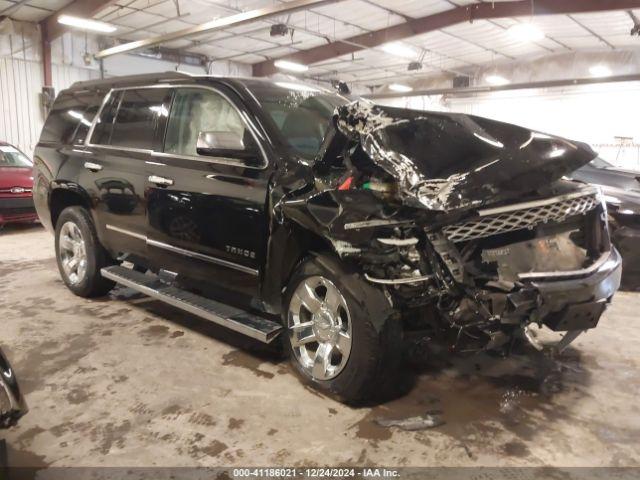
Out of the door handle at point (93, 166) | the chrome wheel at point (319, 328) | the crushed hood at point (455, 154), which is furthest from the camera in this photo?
the door handle at point (93, 166)

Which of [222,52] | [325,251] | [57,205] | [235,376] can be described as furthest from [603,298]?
[222,52]

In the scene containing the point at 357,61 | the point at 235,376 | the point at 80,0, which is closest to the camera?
the point at 235,376

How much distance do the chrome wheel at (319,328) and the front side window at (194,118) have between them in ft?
4.05

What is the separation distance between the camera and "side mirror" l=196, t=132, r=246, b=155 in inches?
119

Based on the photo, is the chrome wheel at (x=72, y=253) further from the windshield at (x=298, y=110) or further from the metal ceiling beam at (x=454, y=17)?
the metal ceiling beam at (x=454, y=17)

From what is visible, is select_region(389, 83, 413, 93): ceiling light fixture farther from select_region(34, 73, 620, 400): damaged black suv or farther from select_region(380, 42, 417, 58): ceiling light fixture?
select_region(34, 73, 620, 400): damaged black suv

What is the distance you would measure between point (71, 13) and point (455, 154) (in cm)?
1101

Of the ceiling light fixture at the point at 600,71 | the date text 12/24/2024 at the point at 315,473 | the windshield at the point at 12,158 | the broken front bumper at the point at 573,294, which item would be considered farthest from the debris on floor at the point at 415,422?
the ceiling light fixture at the point at 600,71

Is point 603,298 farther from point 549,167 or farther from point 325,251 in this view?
point 325,251

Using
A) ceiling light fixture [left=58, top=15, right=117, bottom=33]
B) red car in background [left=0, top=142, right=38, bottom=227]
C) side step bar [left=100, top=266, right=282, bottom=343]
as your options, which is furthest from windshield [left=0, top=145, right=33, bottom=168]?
side step bar [left=100, top=266, right=282, bottom=343]

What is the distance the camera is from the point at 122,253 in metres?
4.27

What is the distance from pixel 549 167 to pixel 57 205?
14.0ft

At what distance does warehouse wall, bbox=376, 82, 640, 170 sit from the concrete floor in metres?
12.0

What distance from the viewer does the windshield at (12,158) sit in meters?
9.20
